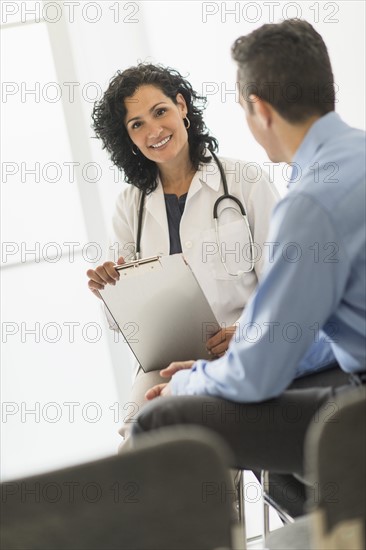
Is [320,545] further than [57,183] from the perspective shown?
No

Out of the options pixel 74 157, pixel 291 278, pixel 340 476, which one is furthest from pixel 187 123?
pixel 340 476

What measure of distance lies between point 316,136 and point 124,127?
1.06 m

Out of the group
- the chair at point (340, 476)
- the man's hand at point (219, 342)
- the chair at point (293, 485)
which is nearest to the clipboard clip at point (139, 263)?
the man's hand at point (219, 342)

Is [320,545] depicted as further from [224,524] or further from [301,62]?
[301,62]

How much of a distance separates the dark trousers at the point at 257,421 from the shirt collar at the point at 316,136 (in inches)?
15.0

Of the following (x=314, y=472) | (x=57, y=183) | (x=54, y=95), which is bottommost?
(x=314, y=472)

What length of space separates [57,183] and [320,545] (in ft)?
7.39

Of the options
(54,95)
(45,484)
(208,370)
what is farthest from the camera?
(54,95)

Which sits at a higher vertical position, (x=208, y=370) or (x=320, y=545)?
(x=208, y=370)

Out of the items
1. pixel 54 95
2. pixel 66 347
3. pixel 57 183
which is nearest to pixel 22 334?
pixel 66 347

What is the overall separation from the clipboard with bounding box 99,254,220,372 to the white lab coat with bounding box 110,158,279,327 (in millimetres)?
264

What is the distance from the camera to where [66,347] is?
3141 mm

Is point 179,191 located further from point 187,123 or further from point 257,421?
point 257,421

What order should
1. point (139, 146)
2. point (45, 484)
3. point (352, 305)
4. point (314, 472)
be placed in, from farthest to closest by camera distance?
point (139, 146), point (352, 305), point (314, 472), point (45, 484)
